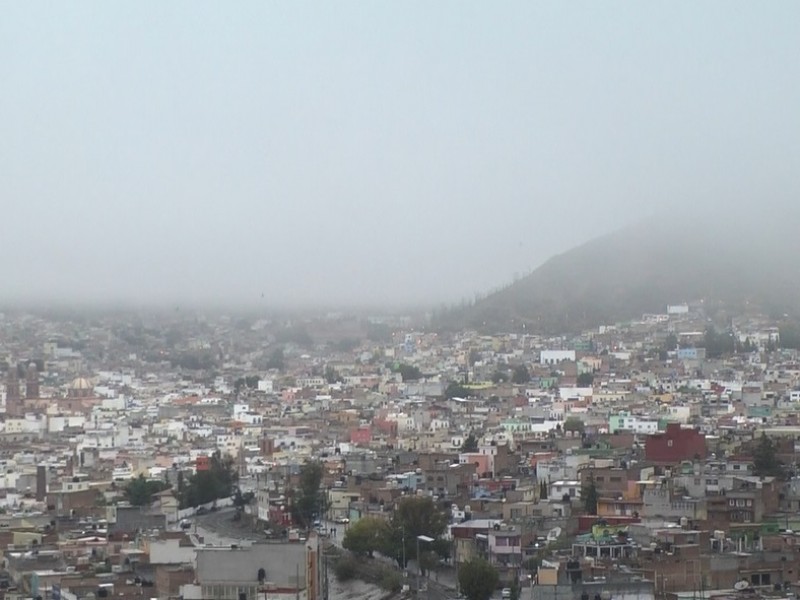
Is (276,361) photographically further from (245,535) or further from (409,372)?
(245,535)

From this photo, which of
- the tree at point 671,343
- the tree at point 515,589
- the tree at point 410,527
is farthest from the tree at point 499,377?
the tree at point 515,589

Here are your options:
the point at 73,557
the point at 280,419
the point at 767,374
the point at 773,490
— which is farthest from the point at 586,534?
the point at 767,374

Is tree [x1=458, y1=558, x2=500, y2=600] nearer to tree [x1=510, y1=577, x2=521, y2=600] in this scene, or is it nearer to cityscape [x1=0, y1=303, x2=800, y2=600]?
cityscape [x1=0, y1=303, x2=800, y2=600]

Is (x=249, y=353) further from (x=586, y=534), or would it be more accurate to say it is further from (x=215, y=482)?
(x=586, y=534)

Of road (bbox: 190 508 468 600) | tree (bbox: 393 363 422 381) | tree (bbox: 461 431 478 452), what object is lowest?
road (bbox: 190 508 468 600)

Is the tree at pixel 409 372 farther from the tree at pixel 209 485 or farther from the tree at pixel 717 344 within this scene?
the tree at pixel 209 485

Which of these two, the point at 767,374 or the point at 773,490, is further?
the point at 767,374

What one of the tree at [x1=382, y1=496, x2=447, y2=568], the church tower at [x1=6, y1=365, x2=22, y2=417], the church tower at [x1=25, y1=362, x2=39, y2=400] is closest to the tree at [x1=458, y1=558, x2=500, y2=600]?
the tree at [x1=382, y1=496, x2=447, y2=568]
